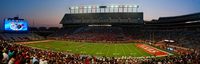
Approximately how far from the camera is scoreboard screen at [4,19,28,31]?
76562mm

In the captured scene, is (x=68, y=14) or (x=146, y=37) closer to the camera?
(x=146, y=37)

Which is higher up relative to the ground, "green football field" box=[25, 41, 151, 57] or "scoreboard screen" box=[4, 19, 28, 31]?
"scoreboard screen" box=[4, 19, 28, 31]

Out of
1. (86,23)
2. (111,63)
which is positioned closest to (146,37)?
(86,23)

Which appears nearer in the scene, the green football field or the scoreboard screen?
the green football field

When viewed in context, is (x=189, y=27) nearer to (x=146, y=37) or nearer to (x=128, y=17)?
(x=146, y=37)

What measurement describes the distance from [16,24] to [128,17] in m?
45.9

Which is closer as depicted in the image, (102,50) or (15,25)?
(102,50)

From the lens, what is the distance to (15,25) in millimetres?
78062

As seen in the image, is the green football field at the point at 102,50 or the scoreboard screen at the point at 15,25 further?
the scoreboard screen at the point at 15,25

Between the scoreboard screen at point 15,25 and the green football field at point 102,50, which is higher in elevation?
the scoreboard screen at point 15,25

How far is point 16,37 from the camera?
78.2 metres

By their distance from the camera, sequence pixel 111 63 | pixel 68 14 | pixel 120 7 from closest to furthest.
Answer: pixel 111 63
pixel 120 7
pixel 68 14

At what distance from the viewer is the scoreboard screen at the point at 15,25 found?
251 ft

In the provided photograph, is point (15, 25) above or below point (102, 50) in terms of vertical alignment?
above
